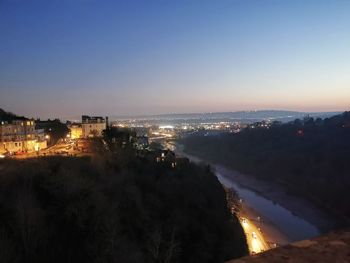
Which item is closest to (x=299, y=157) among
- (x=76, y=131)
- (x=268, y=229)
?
(x=268, y=229)

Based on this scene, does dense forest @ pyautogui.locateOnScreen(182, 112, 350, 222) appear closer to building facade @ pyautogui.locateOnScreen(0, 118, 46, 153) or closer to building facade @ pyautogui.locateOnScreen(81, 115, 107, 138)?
building facade @ pyautogui.locateOnScreen(81, 115, 107, 138)

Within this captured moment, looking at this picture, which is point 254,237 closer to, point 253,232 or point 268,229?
point 253,232

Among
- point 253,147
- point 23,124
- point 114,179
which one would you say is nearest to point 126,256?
point 114,179

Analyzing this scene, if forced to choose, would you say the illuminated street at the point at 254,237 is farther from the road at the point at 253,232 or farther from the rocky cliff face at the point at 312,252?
the rocky cliff face at the point at 312,252

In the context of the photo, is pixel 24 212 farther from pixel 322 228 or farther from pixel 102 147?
pixel 322 228

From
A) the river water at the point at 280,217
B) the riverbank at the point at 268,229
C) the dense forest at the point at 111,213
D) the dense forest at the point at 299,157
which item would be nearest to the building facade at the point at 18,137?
the dense forest at the point at 111,213

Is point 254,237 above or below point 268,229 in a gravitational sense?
above

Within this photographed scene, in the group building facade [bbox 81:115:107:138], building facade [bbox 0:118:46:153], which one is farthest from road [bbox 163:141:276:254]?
building facade [bbox 0:118:46:153]
